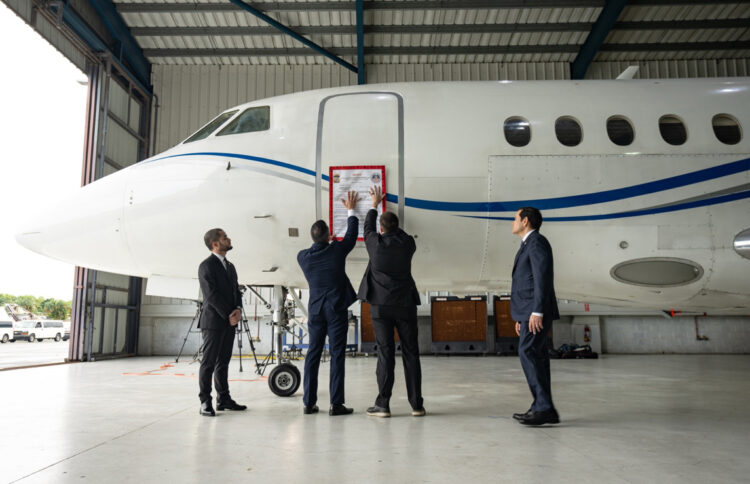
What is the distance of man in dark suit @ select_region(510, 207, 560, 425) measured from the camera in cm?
460

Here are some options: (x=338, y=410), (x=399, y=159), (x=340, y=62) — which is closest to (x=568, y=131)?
(x=399, y=159)

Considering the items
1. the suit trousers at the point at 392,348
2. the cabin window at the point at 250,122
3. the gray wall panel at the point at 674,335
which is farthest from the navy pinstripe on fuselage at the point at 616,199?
the gray wall panel at the point at 674,335

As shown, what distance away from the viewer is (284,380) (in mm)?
6758

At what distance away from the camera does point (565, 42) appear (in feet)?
57.2

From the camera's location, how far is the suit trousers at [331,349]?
5.19 meters

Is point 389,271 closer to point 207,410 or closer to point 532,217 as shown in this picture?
point 532,217

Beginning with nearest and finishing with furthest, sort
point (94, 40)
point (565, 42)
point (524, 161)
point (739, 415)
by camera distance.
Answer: point (739, 415), point (524, 161), point (94, 40), point (565, 42)

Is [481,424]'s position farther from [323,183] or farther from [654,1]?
[654,1]

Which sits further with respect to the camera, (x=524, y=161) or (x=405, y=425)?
(x=524, y=161)

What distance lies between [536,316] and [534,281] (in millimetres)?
327

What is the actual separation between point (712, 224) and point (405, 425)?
3.98 meters

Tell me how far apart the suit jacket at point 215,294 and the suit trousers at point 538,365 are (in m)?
2.98

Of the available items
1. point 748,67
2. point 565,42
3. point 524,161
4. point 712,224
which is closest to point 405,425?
point 524,161

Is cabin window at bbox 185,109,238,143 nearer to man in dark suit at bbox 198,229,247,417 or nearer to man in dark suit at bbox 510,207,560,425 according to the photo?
man in dark suit at bbox 198,229,247,417
